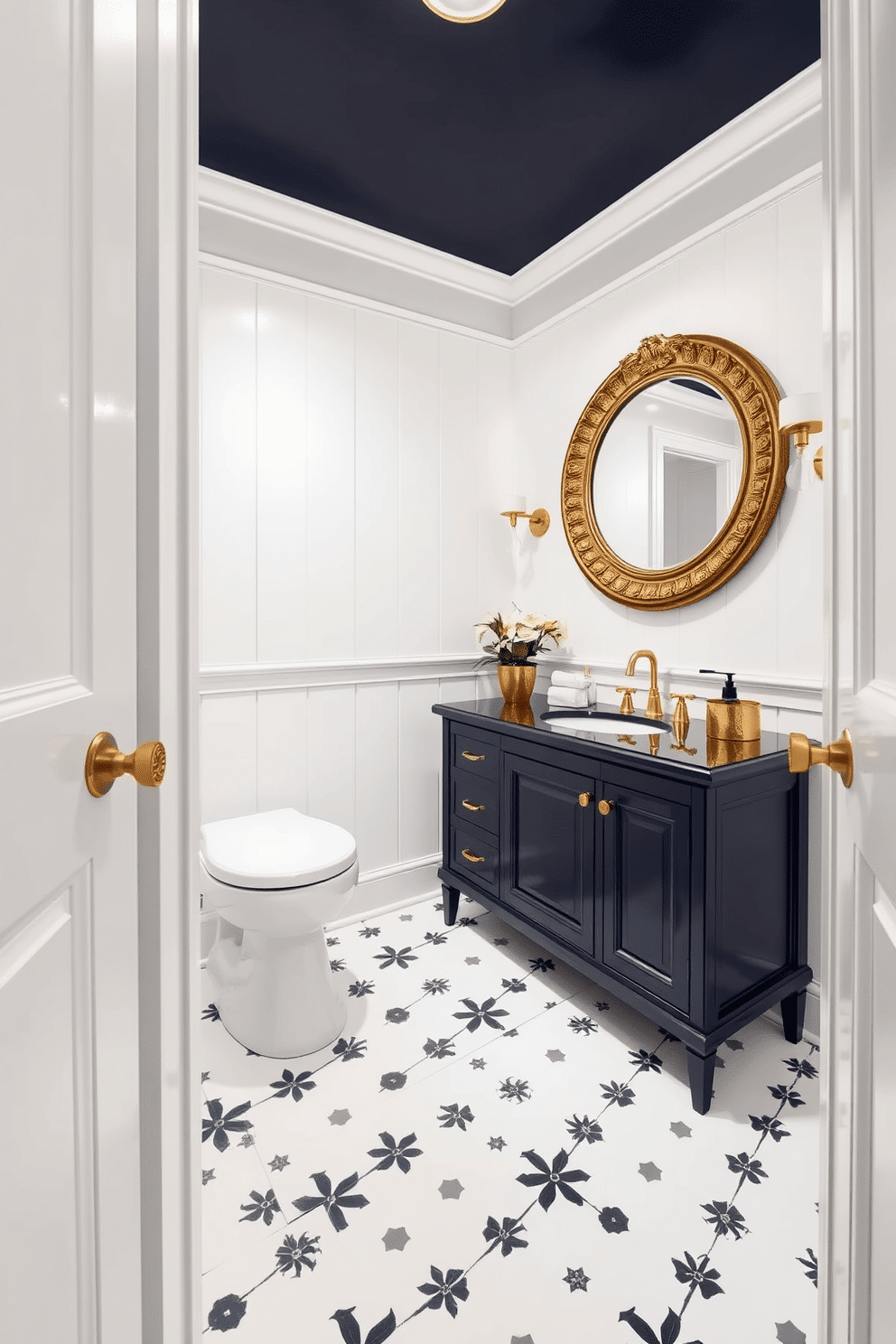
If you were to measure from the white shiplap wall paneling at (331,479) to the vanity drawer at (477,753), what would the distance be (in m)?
0.54

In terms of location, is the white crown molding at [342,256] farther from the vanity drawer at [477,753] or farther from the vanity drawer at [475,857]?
the vanity drawer at [475,857]

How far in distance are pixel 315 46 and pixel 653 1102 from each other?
2692 mm

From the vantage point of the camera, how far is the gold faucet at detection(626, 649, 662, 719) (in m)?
2.05

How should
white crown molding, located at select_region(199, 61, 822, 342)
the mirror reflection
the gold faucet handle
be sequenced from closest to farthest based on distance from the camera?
white crown molding, located at select_region(199, 61, 822, 342) → the mirror reflection → the gold faucet handle

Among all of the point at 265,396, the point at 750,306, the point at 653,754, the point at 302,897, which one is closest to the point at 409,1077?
the point at 302,897

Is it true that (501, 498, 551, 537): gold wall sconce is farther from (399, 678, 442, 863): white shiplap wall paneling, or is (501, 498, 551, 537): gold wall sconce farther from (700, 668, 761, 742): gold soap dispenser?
(700, 668, 761, 742): gold soap dispenser

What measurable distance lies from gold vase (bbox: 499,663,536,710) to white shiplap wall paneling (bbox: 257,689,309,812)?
2.43 feet

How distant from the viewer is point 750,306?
1895 millimetres

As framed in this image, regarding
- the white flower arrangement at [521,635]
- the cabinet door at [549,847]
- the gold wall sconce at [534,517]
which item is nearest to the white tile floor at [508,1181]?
the cabinet door at [549,847]

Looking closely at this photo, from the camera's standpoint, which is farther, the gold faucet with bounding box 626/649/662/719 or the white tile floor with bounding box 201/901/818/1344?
the gold faucet with bounding box 626/649/662/719

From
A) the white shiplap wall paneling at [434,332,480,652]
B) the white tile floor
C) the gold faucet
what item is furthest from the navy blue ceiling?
the white tile floor

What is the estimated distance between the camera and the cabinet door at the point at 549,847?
181 centimetres

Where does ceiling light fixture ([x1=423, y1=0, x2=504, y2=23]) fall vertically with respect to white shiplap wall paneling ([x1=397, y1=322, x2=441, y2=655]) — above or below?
above

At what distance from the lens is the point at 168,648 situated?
0.76 m
